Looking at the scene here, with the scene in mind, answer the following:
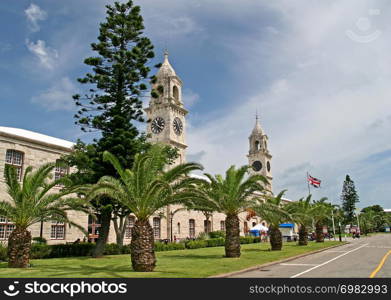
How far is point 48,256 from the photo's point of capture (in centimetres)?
2091

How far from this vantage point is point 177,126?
1909 inches

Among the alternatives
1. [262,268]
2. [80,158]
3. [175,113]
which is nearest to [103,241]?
[80,158]

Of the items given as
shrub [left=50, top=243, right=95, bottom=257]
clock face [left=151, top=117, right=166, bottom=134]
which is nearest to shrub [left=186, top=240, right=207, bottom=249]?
shrub [left=50, top=243, right=95, bottom=257]

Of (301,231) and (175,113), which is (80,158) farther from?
(175,113)

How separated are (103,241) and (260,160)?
5660 centimetres

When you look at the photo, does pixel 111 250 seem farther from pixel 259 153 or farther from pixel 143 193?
pixel 259 153

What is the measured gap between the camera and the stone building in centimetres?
2581

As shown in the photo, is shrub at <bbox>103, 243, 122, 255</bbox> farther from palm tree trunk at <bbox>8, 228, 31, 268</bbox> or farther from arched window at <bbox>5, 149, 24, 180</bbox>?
arched window at <bbox>5, 149, 24, 180</bbox>

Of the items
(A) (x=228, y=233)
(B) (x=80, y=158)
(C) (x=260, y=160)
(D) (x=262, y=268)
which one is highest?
(C) (x=260, y=160)

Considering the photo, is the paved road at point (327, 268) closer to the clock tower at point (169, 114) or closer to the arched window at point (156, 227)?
the arched window at point (156, 227)

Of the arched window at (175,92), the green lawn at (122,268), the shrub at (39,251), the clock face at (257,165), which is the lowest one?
the green lawn at (122,268)

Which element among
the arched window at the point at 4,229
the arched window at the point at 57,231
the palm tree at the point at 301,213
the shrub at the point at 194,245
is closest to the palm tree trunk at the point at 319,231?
the palm tree at the point at 301,213

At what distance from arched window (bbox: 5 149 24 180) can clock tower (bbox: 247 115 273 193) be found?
5503cm

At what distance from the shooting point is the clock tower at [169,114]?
46.8 m
